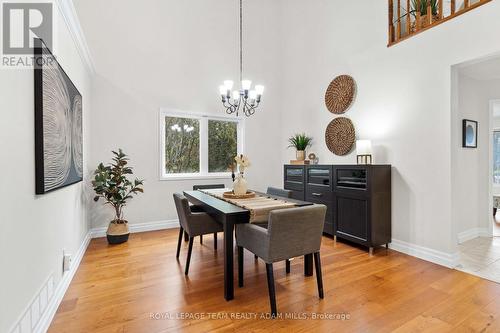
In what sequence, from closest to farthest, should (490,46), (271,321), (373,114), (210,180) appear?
(271,321) → (490,46) → (373,114) → (210,180)

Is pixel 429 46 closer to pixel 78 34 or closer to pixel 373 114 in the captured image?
pixel 373 114

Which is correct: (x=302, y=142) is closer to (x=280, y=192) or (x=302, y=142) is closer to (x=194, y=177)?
(x=280, y=192)

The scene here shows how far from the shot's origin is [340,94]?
13.4 feet

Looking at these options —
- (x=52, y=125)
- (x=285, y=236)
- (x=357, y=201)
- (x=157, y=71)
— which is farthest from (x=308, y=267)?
(x=157, y=71)

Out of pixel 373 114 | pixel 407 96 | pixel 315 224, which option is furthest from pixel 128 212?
pixel 407 96

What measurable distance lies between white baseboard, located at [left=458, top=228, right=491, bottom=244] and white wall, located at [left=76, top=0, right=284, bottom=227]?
3.28 metres

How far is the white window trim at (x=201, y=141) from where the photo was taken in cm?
443

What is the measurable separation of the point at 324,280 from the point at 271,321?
0.85 meters

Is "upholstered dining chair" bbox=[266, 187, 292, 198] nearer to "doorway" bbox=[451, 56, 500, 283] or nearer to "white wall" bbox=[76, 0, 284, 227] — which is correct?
"white wall" bbox=[76, 0, 284, 227]

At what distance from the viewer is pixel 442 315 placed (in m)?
1.95

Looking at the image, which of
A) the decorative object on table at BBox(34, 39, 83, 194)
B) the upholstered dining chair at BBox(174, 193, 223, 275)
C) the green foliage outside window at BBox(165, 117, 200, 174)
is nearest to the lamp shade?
the upholstered dining chair at BBox(174, 193, 223, 275)

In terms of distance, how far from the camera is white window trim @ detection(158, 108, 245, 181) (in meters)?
4.43

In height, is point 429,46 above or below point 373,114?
above

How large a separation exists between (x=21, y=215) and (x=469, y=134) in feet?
15.7
